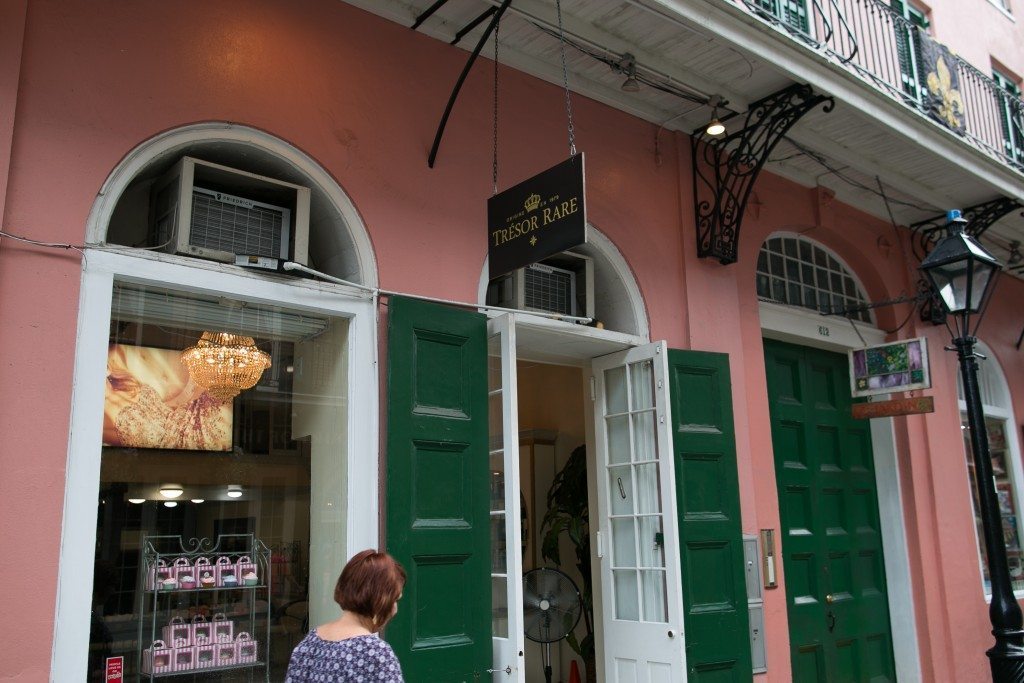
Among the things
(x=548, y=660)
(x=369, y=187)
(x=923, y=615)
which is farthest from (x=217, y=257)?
(x=923, y=615)

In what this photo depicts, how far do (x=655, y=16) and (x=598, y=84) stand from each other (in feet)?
2.66

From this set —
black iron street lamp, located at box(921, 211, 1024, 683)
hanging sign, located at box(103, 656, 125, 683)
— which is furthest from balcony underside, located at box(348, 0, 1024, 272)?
hanging sign, located at box(103, 656, 125, 683)

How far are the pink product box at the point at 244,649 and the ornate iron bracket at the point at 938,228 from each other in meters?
7.00

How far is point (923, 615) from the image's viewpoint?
8.36 metres

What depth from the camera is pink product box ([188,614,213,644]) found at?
437 centimetres

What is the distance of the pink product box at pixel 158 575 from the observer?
4.25 meters

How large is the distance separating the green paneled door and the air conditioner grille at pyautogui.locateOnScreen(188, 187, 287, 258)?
187 inches

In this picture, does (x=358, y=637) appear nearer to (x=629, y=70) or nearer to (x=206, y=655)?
(x=206, y=655)

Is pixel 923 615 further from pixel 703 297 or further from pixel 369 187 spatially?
pixel 369 187

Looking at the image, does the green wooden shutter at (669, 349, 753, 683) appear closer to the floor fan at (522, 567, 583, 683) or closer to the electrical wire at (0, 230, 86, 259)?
the floor fan at (522, 567, 583, 683)

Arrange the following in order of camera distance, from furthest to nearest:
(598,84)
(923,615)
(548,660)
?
1. (923,615)
2. (548,660)
3. (598,84)

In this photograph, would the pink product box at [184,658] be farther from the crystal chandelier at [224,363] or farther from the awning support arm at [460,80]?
the awning support arm at [460,80]

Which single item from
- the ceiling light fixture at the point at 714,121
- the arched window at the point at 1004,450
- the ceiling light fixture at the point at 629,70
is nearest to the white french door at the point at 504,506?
the ceiling light fixture at the point at 629,70

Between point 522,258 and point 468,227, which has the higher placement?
point 468,227
